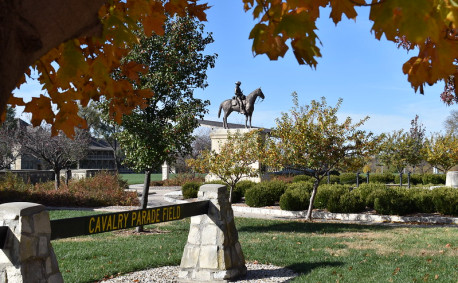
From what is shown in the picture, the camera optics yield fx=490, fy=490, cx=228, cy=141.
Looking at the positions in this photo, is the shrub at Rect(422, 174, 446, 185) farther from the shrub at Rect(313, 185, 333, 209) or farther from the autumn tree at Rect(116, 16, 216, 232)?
the autumn tree at Rect(116, 16, 216, 232)

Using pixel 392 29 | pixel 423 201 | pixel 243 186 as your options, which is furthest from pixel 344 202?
pixel 392 29

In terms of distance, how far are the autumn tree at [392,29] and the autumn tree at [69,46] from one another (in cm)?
80

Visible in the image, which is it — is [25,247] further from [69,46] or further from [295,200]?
[295,200]

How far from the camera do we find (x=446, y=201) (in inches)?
594

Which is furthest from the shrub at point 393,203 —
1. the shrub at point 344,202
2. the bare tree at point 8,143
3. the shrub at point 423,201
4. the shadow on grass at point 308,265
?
the bare tree at point 8,143

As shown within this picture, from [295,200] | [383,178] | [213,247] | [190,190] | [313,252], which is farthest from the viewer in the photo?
[383,178]

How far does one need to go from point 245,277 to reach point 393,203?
9365 mm

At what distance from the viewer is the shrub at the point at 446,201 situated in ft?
49.2

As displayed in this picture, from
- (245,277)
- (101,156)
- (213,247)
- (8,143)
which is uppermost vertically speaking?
(101,156)

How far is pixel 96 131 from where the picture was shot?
2219 inches

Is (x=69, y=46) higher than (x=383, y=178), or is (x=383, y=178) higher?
(x=69, y=46)

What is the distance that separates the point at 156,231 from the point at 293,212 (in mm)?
5480

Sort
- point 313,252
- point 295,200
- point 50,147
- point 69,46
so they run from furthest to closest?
point 50,147 < point 295,200 < point 313,252 < point 69,46

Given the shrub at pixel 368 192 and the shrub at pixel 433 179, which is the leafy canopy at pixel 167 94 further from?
the shrub at pixel 433 179
